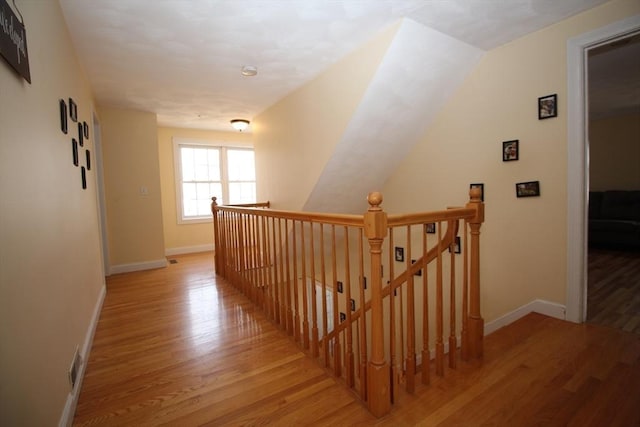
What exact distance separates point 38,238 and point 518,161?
316 centimetres

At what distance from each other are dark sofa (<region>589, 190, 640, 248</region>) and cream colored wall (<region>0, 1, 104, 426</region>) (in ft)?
21.2

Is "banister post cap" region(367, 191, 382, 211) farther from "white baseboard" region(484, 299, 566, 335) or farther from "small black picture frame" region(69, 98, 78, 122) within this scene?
"small black picture frame" region(69, 98, 78, 122)

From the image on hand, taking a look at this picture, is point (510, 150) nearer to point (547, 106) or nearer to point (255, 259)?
point (547, 106)

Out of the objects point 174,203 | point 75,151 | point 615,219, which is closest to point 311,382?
point 75,151

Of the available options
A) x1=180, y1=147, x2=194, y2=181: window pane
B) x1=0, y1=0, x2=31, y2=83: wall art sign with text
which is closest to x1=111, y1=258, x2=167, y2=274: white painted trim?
x1=180, y1=147, x2=194, y2=181: window pane

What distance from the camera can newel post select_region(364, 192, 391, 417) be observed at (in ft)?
4.23

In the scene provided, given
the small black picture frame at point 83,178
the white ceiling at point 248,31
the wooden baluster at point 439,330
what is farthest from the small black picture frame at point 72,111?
the wooden baluster at point 439,330

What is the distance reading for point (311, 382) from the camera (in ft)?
5.36

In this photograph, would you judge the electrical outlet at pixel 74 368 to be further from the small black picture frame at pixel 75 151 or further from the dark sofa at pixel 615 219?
the dark sofa at pixel 615 219

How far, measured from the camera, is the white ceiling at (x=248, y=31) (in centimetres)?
194

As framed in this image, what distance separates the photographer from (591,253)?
172 inches

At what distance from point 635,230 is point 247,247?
18.1 ft

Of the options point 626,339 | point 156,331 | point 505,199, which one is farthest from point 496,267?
point 156,331

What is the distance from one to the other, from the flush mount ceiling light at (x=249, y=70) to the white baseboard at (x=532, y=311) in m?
3.27
